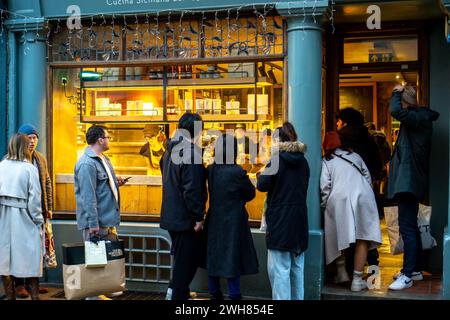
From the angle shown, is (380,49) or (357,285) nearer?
(357,285)

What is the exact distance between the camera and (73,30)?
803 cm

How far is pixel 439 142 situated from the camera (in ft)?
24.8

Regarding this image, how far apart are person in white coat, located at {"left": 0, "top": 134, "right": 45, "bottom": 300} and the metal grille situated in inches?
55.5

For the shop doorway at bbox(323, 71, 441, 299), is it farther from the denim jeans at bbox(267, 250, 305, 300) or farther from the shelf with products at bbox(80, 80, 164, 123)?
the shelf with products at bbox(80, 80, 164, 123)

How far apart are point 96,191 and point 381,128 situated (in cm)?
708

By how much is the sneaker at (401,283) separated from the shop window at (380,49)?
273 cm

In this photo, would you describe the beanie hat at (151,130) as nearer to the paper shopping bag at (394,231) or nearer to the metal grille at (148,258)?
the metal grille at (148,258)

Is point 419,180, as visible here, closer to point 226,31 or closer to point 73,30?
point 226,31

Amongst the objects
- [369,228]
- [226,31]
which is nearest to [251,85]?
[226,31]

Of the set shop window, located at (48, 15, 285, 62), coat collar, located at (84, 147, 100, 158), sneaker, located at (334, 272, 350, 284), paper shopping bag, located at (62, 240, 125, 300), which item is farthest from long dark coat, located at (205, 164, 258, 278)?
shop window, located at (48, 15, 285, 62)

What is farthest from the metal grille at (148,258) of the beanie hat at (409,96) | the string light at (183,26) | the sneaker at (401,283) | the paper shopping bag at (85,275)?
the beanie hat at (409,96)

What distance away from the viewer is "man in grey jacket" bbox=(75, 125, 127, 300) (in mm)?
6516

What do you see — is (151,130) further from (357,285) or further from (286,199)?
(357,285)

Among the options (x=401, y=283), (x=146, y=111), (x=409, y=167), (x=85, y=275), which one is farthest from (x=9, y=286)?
(x=409, y=167)
